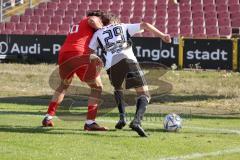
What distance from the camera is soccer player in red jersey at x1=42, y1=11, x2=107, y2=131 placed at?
9789mm

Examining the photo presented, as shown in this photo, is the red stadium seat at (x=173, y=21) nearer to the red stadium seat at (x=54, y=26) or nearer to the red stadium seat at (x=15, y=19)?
the red stadium seat at (x=54, y=26)

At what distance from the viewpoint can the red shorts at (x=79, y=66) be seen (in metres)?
9.88

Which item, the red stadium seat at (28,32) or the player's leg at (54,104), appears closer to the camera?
the player's leg at (54,104)

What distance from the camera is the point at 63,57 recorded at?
995 centimetres

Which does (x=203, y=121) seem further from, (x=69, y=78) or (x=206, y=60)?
(x=206, y=60)

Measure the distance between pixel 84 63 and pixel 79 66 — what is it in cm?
9

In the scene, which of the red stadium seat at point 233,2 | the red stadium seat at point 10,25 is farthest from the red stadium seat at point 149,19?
the red stadium seat at point 10,25

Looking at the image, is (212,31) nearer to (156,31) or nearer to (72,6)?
(72,6)

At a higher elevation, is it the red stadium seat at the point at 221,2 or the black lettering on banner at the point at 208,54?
the red stadium seat at the point at 221,2

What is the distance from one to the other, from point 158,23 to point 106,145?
1960cm

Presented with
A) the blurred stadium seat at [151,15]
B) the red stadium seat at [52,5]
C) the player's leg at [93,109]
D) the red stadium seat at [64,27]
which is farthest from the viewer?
the red stadium seat at [52,5]

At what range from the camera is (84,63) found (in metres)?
9.93

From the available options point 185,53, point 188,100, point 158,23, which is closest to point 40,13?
point 158,23

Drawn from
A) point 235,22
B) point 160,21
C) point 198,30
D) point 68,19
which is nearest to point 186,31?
point 198,30
